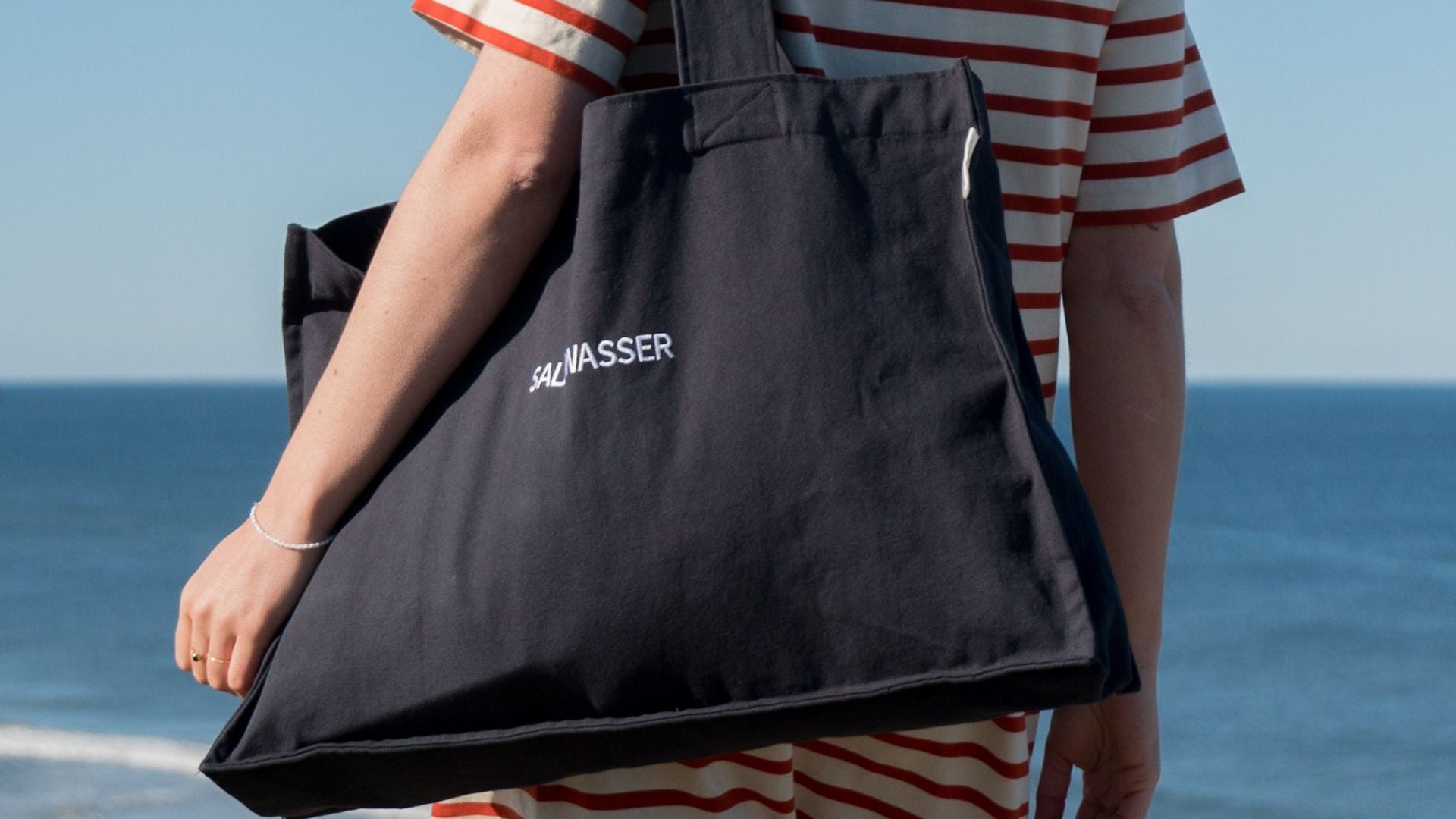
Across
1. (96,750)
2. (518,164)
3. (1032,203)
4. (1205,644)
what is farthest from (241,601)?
(1205,644)

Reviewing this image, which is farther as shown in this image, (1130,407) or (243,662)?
(1130,407)

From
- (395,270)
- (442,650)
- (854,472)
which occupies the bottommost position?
(442,650)

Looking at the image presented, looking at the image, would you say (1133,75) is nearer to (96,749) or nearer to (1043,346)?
(1043,346)

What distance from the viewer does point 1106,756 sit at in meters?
1.40

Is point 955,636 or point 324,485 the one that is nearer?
point 955,636

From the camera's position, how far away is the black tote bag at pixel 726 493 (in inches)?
33.5

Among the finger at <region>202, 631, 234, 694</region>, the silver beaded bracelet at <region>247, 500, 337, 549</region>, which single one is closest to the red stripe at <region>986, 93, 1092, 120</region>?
the silver beaded bracelet at <region>247, 500, 337, 549</region>

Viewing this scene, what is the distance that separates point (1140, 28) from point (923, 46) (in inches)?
11.8

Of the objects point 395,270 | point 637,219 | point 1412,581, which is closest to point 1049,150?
point 637,219

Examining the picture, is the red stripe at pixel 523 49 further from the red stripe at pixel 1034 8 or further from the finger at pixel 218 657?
the finger at pixel 218 657

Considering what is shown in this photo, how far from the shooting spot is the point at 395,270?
99cm

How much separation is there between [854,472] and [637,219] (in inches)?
9.0

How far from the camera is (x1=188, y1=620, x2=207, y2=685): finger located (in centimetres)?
103

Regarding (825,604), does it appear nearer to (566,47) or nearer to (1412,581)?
(566,47)
